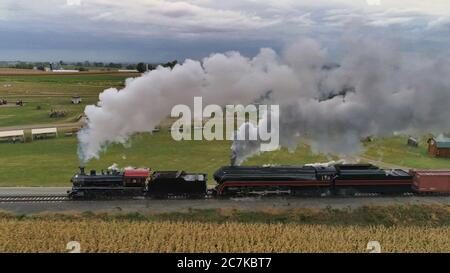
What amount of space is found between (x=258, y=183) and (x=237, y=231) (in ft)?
22.9

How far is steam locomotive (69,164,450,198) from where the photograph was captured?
34.1m

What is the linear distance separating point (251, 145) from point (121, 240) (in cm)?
1551

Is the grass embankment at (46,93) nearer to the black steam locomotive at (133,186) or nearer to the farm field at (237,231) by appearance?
the black steam locomotive at (133,186)

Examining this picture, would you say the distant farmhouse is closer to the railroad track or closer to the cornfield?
the cornfield

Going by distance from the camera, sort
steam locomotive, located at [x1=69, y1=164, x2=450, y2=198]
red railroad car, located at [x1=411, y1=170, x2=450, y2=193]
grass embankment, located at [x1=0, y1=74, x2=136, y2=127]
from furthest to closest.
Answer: grass embankment, located at [x1=0, y1=74, x2=136, y2=127], red railroad car, located at [x1=411, y1=170, x2=450, y2=193], steam locomotive, located at [x1=69, y1=164, x2=450, y2=198]

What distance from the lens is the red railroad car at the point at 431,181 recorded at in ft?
115

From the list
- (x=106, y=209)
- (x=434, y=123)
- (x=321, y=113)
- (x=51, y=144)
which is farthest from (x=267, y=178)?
(x=51, y=144)

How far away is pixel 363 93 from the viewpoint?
39.8 meters

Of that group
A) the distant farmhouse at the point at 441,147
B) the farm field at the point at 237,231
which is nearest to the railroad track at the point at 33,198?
the farm field at the point at 237,231

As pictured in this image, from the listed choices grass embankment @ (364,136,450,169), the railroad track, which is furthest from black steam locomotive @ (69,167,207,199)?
grass embankment @ (364,136,450,169)

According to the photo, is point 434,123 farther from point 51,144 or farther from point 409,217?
point 51,144

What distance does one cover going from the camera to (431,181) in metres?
35.3

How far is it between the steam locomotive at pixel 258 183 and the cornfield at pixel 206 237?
4589mm

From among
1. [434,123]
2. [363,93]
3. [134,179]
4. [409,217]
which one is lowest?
[409,217]
